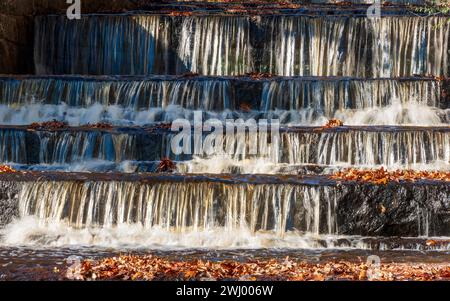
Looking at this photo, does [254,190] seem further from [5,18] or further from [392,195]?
[5,18]

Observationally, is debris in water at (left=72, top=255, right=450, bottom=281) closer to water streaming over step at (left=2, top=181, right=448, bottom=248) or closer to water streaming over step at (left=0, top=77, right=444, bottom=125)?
water streaming over step at (left=2, top=181, right=448, bottom=248)

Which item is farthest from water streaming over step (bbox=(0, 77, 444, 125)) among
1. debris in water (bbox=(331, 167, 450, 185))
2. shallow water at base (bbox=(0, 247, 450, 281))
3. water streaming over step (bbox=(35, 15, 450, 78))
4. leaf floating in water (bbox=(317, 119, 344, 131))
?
shallow water at base (bbox=(0, 247, 450, 281))

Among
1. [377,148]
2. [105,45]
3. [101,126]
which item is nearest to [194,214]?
[377,148]

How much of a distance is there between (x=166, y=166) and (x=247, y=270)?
595cm

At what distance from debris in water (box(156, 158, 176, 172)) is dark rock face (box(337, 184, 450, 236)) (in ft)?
13.3

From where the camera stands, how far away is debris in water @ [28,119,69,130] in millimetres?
14953

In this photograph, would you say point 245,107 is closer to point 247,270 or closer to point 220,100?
point 220,100

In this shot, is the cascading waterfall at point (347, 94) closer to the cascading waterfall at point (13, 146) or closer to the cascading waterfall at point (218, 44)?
the cascading waterfall at point (218, 44)

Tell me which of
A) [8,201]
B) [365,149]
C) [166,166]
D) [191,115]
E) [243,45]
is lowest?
[8,201]

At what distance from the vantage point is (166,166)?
46.0 ft

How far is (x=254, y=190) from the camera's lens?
11.2m

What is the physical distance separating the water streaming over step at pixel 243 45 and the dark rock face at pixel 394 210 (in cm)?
924

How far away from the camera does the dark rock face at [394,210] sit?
11.0m

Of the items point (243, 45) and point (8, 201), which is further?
point (243, 45)
